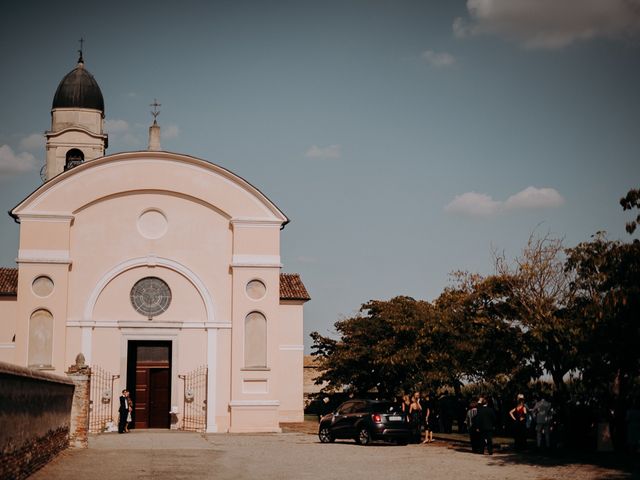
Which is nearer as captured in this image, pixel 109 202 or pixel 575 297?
pixel 575 297

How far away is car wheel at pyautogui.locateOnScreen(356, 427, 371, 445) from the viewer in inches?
963

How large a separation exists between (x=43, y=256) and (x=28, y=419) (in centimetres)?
1736

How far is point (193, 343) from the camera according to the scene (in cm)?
3184

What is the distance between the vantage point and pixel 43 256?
31.0m

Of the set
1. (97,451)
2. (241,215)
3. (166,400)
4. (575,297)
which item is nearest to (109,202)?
(241,215)

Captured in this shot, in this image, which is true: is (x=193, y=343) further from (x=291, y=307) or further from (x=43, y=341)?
(x=291, y=307)

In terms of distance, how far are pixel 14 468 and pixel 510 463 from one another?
10901 millimetres

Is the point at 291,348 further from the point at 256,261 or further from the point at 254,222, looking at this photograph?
the point at 254,222

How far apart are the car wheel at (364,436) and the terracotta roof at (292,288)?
1602 cm

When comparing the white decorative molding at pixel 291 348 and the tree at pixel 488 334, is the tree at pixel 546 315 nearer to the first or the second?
the tree at pixel 488 334

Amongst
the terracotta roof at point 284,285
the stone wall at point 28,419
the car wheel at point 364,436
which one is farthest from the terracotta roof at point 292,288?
the stone wall at point 28,419

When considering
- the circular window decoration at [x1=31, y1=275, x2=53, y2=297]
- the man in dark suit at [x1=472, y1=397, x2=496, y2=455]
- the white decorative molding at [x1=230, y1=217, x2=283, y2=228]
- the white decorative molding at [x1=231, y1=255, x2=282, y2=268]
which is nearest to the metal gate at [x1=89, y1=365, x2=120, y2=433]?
the circular window decoration at [x1=31, y1=275, x2=53, y2=297]

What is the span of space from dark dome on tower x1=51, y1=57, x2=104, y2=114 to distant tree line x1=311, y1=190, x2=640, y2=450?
18407 mm

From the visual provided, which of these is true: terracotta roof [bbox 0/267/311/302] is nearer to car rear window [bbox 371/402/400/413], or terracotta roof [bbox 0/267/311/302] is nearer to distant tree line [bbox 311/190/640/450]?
distant tree line [bbox 311/190/640/450]
